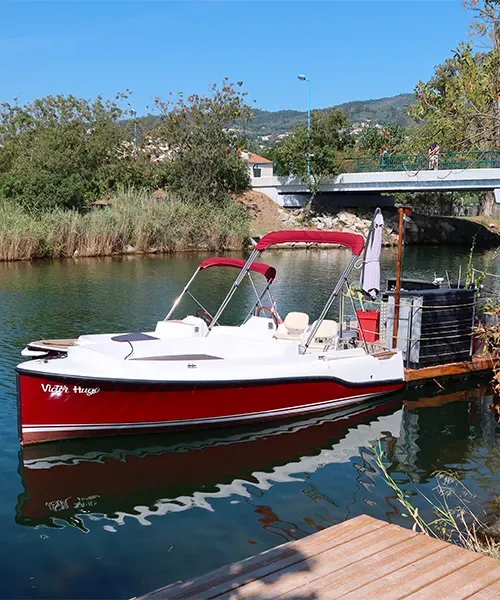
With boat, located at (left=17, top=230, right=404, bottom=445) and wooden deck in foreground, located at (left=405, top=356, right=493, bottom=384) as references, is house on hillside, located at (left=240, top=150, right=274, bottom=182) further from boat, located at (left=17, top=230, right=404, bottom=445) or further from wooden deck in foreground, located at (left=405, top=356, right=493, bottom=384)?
boat, located at (left=17, top=230, right=404, bottom=445)

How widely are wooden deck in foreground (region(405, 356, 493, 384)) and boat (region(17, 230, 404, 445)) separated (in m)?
0.49

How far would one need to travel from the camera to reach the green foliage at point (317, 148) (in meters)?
56.0

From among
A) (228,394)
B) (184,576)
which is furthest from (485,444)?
(184,576)

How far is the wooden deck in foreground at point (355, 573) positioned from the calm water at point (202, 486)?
1858 mm

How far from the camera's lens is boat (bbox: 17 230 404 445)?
1039cm

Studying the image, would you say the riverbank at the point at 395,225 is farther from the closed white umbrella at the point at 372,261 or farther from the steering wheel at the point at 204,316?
the steering wheel at the point at 204,316

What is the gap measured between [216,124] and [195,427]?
45.6 metres

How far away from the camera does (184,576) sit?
22.9 ft

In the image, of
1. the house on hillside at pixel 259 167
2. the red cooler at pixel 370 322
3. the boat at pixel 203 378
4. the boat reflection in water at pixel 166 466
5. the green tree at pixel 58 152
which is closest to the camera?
the boat reflection in water at pixel 166 466

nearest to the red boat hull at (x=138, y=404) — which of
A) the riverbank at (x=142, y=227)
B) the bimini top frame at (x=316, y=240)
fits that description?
the bimini top frame at (x=316, y=240)

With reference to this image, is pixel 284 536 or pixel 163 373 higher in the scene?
pixel 163 373

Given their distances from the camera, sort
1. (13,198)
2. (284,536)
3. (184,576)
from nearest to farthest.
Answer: (184,576) < (284,536) < (13,198)

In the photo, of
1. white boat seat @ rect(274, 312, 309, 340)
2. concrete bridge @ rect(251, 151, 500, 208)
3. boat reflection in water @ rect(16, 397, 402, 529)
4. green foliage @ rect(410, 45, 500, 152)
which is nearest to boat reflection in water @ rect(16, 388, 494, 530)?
boat reflection in water @ rect(16, 397, 402, 529)

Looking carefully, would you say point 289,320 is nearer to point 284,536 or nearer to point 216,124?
point 284,536
